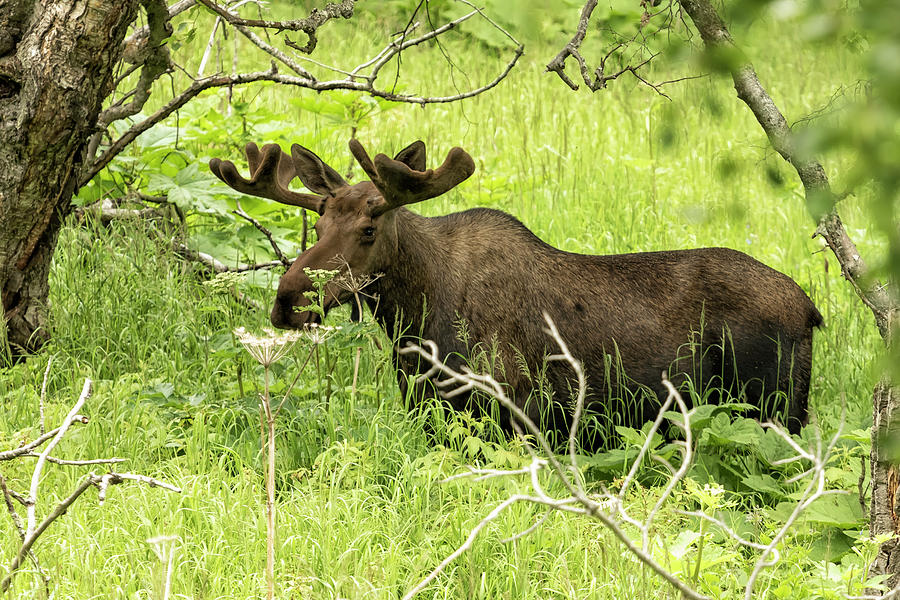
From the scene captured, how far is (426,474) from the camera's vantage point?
4.06 meters

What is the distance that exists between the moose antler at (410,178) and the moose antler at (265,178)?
367 mm

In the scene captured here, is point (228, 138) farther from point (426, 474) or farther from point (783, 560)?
point (783, 560)

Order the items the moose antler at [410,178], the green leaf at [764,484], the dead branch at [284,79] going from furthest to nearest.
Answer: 1. the dead branch at [284,79]
2. the moose antler at [410,178]
3. the green leaf at [764,484]

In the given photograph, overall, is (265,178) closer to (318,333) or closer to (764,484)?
(318,333)

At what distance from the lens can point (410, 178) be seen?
4547 millimetres

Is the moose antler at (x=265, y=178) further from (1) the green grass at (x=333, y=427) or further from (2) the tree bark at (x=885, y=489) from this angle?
(2) the tree bark at (x=885, y=489)

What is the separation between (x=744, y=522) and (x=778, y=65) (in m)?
9.18

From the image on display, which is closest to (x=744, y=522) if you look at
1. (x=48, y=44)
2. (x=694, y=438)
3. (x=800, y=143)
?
(x=694, y=438)

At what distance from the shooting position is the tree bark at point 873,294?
3098 mm

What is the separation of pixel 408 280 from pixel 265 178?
0.82 meters

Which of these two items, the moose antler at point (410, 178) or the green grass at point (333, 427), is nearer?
the green grass at point (333, 427)

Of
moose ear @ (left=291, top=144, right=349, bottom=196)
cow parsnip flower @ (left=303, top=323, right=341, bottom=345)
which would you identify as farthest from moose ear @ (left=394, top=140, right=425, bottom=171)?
cow parsnip flower @ (left=303, top=323, right=341, bottom=345)

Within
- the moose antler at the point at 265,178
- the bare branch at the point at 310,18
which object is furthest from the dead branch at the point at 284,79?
the moose antler at the point at 265,178

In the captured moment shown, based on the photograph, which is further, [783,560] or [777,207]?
[777,207]
